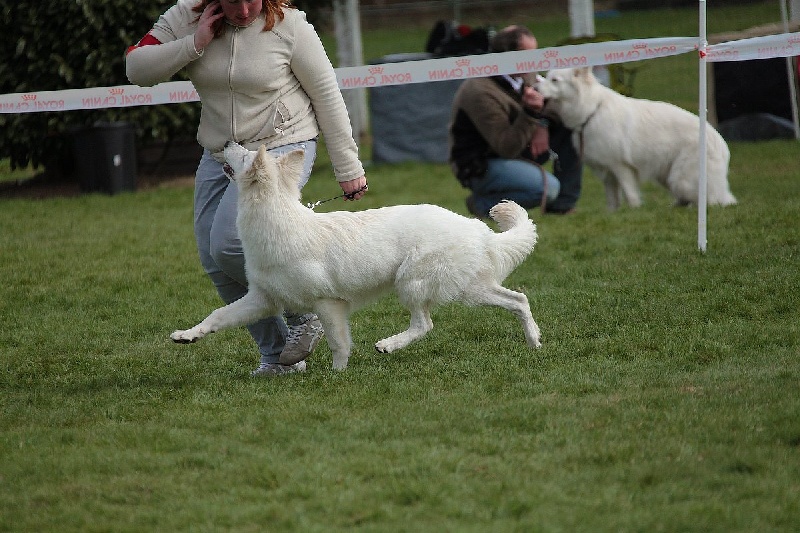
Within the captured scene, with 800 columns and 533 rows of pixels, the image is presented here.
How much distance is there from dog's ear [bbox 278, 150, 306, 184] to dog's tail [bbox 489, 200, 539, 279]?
109 centimetres

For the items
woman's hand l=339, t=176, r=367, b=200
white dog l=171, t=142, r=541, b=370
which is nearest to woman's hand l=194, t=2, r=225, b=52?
white dog l=171, t=142, r=541, b=370

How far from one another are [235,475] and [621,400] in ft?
5.58

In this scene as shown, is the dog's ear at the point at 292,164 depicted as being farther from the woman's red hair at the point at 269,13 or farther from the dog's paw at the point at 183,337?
the dog's paw at the point at 183,337

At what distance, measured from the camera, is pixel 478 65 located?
7371 mm

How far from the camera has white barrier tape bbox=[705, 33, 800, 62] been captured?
264 inches

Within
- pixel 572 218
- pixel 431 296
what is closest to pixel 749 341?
pixel 431 296

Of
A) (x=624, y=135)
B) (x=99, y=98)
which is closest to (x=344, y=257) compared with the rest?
(x=99, y=98)

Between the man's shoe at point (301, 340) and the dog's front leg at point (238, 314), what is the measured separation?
0.32 m

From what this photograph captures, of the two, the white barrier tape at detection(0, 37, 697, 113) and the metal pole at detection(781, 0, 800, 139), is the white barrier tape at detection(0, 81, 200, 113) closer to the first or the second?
the white barrier tape at detection(0, 37, 697, 113)

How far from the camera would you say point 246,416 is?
4.51 metres

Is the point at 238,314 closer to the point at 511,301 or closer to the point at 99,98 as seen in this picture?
the point at 511,301

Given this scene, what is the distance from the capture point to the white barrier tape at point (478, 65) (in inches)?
268

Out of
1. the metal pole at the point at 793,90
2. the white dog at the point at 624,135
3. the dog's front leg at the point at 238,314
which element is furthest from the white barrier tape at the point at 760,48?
the metal pole at the point at 793,90

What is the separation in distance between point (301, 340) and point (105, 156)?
7286 mm
